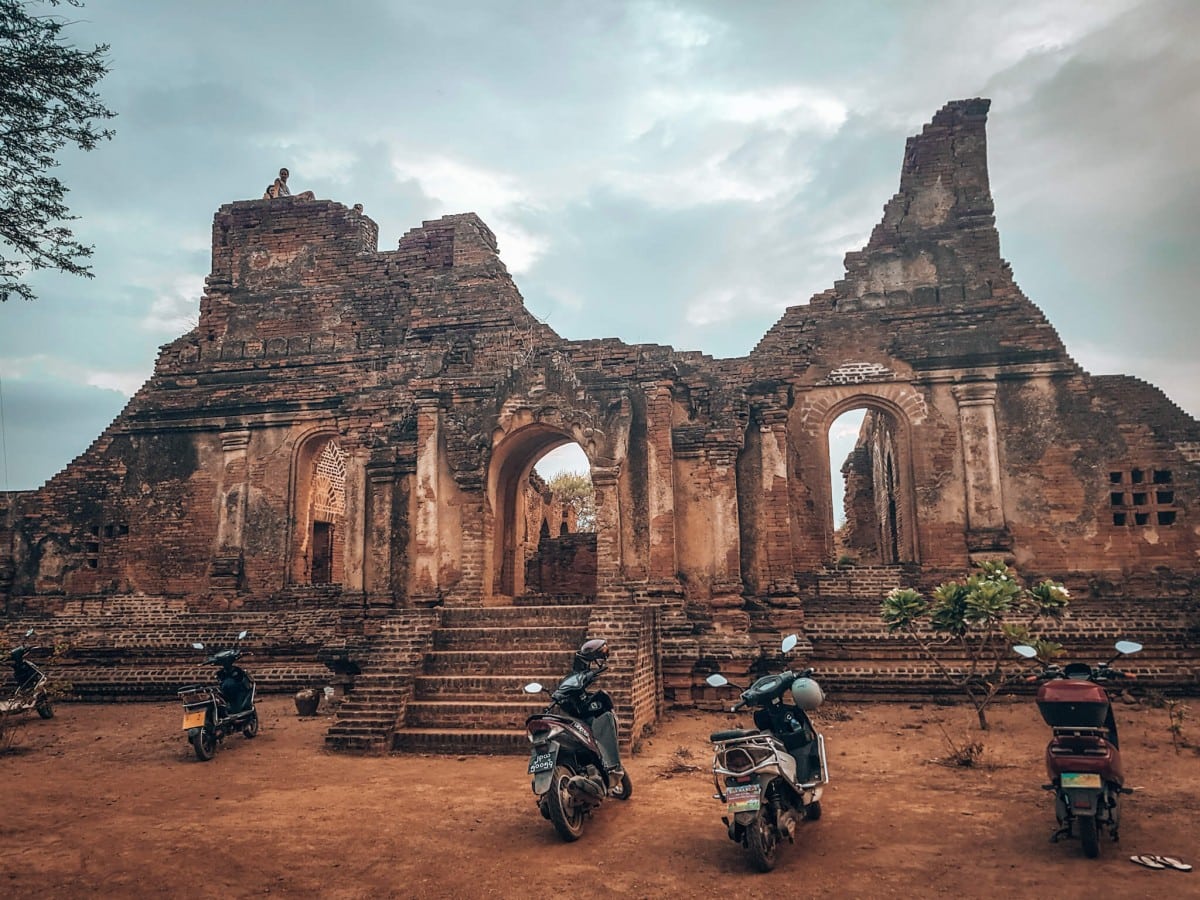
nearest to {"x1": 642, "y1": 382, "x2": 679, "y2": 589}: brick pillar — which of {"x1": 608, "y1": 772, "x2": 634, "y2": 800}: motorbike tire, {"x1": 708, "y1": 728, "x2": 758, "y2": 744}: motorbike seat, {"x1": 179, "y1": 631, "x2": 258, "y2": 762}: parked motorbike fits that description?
{"x1": 608, "y1": 772, "x2": 634, "y2": 800}: motorbike tire

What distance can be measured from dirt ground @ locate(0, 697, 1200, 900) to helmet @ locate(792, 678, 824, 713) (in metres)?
0.94

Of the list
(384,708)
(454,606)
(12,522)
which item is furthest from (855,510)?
(12,522)

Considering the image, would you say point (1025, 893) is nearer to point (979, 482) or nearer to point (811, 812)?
point (811, 812)

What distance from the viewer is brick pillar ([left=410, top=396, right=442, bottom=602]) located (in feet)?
42.0

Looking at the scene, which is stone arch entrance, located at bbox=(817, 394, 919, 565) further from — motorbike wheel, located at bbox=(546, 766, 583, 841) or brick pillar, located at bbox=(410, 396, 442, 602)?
motorbike wheel, located at bbox=(546, 766, 583, 841)

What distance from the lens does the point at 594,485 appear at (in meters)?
12.6

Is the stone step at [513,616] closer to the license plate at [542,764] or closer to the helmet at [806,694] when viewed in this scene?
the license plate at [542,764]

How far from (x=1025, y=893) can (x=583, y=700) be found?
132 inches

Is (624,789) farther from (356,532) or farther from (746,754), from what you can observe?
(356,532)

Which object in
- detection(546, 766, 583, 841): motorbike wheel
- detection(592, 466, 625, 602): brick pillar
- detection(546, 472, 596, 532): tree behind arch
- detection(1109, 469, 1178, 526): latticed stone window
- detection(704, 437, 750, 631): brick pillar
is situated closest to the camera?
detection(546, 766, 583, 841): motorbike wheel

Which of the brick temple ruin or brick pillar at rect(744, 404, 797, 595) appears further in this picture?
brick pillar at rect(744, 404, 797, 595)

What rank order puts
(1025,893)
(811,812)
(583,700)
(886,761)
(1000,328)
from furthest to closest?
(1000,328) → (886,761) → (583,700) → (811,812) → (1025,893)

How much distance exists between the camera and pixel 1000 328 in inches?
562

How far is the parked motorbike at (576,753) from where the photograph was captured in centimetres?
627
